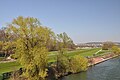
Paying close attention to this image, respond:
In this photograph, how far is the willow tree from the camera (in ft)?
120

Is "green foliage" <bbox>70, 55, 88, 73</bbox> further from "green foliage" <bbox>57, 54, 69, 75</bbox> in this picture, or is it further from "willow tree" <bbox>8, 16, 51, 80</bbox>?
"willow tree" <bbox>8, 16, 51, 80</bbox>

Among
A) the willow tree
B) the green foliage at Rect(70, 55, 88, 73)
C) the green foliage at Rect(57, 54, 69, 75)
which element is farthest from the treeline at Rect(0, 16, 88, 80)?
the green foliage at Rect(70, 55, 88, 73)

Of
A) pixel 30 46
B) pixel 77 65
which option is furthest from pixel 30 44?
pixel 77 65

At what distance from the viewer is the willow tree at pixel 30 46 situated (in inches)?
1437

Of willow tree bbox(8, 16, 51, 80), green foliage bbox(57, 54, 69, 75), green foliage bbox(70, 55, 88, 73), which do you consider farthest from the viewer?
green foliage bbox(70, 55, 88, 73)

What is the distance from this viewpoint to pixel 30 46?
1489 inches

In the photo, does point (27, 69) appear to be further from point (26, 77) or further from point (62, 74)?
point (62, 74)

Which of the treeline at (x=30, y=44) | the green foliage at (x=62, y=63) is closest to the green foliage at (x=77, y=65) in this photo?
the green foliage at (x=62, y=63)

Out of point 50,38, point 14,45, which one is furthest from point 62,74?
point 14,45

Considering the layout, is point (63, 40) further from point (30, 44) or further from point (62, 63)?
point (30, 44)

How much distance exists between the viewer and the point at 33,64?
3675 centimetres

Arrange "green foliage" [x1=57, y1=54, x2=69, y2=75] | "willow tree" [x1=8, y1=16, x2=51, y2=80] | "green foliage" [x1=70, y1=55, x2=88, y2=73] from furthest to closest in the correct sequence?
1. "green foliage" [x1=70, y1=55, x2=88, y2=73]
2. "green foliage" [x1=57, y1=54, x2=69, y2=75]
3. "willow tree" [x1=8, y1=16, x2=51, y2=80]

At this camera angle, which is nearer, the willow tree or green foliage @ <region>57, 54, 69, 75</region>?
the willow tree

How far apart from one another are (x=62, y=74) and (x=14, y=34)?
20.8 meters
